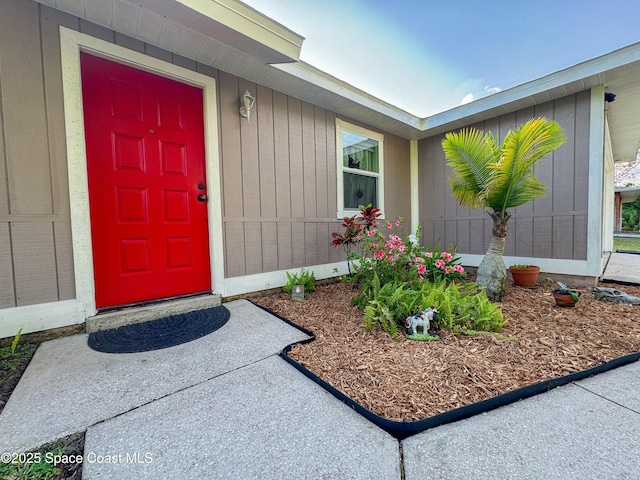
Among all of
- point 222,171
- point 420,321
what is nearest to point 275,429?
point 420,321

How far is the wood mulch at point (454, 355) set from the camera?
128 cm

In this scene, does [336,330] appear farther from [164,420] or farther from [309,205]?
[309,205]

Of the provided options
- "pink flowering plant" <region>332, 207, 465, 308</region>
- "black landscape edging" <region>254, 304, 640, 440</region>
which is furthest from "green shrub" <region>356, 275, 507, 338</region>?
"black landscape edging" <region>254, 304, 640, 440</region>

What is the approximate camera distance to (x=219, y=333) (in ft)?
6.54

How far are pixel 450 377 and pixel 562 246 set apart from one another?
10.7 ft

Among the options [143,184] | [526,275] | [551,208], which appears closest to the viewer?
[143,184]

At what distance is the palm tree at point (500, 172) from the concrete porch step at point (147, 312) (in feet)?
9.39

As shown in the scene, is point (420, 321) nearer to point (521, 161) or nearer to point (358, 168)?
point (521, 161)

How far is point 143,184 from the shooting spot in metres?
2.28

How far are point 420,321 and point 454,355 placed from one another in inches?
13.3

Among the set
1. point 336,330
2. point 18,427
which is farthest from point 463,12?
point 18,427

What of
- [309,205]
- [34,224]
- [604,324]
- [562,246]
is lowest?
[604,324]

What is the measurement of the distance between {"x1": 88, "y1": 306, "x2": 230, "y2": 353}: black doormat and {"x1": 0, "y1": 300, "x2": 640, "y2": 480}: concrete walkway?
0.21 metres

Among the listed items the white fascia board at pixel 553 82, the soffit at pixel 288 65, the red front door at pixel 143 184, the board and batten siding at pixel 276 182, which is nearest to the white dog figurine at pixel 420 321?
the board and batten siding at pixel 276 182
